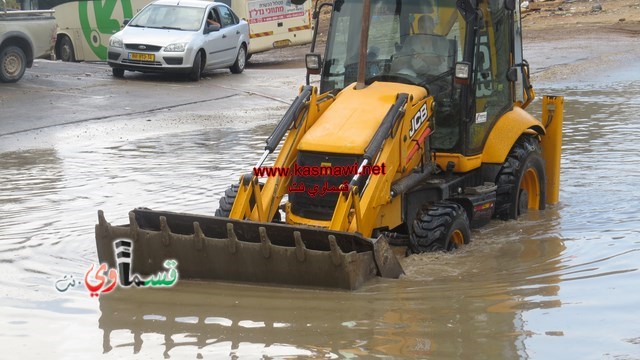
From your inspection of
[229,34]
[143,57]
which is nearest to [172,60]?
[143,57]

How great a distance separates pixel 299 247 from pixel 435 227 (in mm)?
1547

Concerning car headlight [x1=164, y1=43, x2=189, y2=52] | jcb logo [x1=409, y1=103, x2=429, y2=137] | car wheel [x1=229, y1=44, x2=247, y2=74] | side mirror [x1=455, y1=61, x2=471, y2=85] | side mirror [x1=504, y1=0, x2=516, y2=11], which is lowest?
car wheel [x1=229, y1=44, x2=247, y2=74]

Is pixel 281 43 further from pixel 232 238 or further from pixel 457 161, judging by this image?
pixel 232 238

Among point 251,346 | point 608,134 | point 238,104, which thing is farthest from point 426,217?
point 238,104

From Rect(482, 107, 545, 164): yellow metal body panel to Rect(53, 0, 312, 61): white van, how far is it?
18.7m

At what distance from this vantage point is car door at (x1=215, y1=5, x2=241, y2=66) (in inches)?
972

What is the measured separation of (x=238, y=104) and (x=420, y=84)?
11.2 m

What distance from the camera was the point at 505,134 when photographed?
1051cm

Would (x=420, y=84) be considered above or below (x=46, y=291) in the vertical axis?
above

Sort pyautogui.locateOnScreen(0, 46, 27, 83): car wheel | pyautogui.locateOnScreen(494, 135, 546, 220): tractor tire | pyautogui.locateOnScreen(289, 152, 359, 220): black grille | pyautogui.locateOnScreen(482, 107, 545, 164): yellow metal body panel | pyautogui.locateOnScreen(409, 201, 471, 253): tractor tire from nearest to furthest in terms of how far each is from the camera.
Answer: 1. pyautogui.locateOnScreen(289, 152, 359, 220): black grille
2. pyautogui.locateOnScreen(409, 201, 471, 253): tractor tire
3. pyautogui.locateOnScreen(482, 107, 545, 164): yellow metal body panel
4. pyautogui.locateOnScreen(494, 135, 546, 220): tractor tire
5. pyautogui.locateOnScreen(0, 46, 27, 83): car wheel

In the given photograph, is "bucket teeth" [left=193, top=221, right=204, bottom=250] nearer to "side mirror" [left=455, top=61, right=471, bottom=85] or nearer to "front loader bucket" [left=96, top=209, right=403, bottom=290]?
"front loader bucket" [left=96, top=209, right=403, bottom=290]

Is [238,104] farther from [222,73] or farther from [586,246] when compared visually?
[586,246]

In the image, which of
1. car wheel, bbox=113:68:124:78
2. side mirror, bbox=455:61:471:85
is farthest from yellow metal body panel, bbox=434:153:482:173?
car wheel, bbox=113:68:124:78

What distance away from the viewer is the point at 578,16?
36.3 metres
